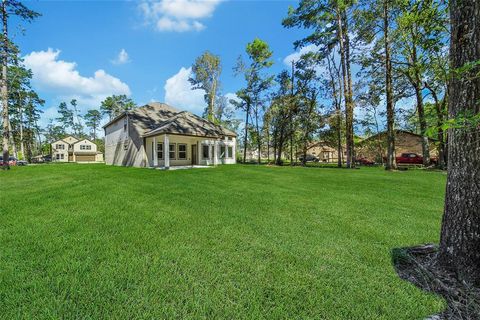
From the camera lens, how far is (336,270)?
2.26 meters

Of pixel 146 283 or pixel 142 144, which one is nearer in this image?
pixel 146 283

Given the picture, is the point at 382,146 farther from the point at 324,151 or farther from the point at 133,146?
the point at 133,146

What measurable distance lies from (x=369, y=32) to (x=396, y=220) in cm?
1447

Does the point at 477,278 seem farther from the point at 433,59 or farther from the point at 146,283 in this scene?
the point at 146,283

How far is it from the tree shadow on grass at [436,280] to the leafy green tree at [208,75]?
78.9 feet

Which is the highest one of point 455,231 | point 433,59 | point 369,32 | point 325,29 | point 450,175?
point 325,29

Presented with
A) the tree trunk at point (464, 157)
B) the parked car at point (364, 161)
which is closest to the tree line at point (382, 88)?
the tree trunk at point (464, 157)

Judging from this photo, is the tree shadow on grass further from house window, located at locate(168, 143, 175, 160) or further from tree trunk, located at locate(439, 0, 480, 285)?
house window, located at locate(168, 143, 175, 160)

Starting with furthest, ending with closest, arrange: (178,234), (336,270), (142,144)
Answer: (142,144)
(178,234)
(336,270)

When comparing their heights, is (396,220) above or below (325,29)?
below

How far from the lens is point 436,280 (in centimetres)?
208

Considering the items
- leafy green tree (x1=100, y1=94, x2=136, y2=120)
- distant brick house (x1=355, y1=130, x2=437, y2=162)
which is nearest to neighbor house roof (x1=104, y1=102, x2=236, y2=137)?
distant brick house (x1=355, y1=130, x2=437, y2=162)

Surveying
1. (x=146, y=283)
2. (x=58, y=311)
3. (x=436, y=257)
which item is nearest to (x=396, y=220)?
(x=436, y=257)

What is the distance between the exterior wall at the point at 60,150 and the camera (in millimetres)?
43125
